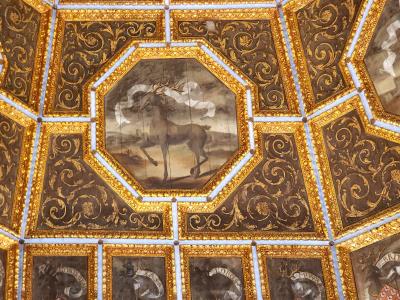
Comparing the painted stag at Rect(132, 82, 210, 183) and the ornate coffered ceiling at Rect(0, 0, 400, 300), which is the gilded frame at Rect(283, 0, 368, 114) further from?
the painted stag at Rect(132, 82, 210, 183)

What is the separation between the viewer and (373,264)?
39.4ft

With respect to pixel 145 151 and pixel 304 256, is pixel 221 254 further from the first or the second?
pixel 145 151

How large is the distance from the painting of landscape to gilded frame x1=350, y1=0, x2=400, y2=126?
204 centimetres

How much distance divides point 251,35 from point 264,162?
2081 millimetres

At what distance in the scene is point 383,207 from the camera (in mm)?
12031

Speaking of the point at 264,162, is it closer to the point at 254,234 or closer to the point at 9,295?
the point at 254,234

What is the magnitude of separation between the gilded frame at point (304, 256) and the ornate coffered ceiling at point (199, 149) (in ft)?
0.07

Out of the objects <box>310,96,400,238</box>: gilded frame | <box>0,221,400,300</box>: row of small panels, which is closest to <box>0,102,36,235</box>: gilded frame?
<box>0,221,400,300</box>: row of small panels

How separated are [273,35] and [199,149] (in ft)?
7.31

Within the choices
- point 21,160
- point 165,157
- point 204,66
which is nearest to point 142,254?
point 165,157

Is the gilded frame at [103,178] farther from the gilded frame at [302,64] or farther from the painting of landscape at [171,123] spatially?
the gilded frame at [302,64]

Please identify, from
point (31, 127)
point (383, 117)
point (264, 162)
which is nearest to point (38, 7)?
point (31, 127)

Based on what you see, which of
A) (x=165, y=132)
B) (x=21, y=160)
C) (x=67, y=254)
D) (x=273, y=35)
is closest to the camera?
(x=67, y=254)

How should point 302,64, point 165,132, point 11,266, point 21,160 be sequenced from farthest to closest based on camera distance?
point 302,64, point 165,132, point 21,160, point 11,266
